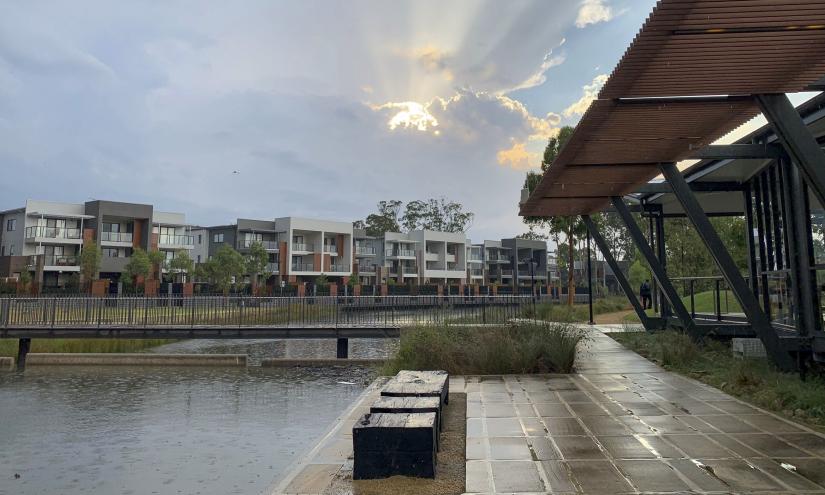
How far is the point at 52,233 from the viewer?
49.6m

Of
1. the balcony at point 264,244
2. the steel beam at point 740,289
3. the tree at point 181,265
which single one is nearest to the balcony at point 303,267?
the balcony at point 264,244

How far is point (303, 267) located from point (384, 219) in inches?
1113

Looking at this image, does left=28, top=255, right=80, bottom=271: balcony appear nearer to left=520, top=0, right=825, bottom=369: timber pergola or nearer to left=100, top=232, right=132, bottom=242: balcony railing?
left=100, top=232, right=132, bottom=242: balcony railing

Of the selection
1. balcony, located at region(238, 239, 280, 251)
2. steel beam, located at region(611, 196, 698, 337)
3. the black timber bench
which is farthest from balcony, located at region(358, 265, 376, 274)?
the black timber bench

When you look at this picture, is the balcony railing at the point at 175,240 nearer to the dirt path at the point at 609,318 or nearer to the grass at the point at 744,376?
the dirt path at the point at 609,318

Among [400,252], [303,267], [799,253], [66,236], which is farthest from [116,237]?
[799,253]

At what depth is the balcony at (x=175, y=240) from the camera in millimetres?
59222

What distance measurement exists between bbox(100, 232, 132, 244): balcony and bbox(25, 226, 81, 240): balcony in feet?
6.69

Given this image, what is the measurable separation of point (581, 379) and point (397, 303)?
40.4 ft

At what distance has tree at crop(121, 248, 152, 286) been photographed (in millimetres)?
48094

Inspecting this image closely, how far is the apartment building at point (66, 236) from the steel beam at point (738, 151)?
52.3m

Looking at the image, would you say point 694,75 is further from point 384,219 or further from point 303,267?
point 384,219

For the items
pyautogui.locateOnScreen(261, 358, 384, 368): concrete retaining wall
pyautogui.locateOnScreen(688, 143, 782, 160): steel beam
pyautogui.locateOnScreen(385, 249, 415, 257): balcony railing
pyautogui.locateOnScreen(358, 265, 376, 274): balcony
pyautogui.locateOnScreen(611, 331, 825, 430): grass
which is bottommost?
pyautogui.locateOnScreen(261, 358, 384, 368): concrete retaining wall

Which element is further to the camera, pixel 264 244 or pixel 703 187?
pixel 264 244
